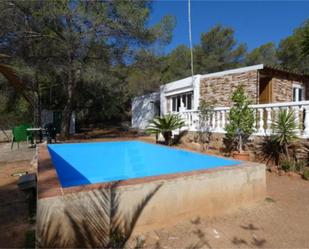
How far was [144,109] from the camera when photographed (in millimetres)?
20750

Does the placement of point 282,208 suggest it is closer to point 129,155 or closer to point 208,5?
point 129,155

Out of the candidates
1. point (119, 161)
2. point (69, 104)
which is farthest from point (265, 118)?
point (69, 104)

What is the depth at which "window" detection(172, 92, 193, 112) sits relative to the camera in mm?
15102

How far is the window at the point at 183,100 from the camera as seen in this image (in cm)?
1510

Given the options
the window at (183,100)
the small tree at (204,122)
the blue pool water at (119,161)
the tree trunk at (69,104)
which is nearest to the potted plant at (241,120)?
the blue pool water at (119,161)

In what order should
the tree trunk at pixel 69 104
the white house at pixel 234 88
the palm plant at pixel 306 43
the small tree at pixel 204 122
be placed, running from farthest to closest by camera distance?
the tree trunk at pixel 69 104 < the small tree at pixel 204 122 < the white house at pixel 234 88 < the palm plant at pixel 306 43

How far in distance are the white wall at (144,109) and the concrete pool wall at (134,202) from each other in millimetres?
14725

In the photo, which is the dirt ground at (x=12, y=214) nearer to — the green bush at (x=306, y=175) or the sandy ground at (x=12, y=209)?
the sandy ground at (x=12, y=209)

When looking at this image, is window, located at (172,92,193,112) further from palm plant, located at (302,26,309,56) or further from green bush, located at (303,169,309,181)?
green bush, located at (303,169,309,181)

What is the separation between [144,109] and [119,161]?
1121cm

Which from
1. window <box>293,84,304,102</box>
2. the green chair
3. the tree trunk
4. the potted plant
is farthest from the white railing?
the green chair

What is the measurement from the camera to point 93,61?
14047 mm

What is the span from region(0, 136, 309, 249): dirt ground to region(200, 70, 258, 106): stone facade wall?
23.7 ft

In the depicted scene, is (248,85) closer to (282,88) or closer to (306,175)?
(282,88)
